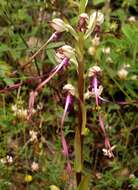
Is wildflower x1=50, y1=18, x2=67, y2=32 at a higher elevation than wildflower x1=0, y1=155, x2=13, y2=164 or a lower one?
higher

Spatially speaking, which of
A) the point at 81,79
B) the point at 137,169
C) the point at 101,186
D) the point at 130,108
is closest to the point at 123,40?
the point at 130,108

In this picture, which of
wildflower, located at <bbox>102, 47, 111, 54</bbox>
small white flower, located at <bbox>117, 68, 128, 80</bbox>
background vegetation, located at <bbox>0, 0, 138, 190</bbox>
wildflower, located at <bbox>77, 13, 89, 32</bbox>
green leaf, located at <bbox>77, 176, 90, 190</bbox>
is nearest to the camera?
wildflower, located at <bbox>77, 13, 89, 32</bbox>

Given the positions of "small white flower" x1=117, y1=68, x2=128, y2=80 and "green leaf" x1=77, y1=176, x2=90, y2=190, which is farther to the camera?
"small white flower" x1=117, y1=68, x2=128, y2=80

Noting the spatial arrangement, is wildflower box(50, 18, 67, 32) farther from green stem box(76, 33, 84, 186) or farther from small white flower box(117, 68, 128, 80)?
small white flower box(117, 68, 128, 80)

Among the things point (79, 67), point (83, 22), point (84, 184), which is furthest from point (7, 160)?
point (83, 22)

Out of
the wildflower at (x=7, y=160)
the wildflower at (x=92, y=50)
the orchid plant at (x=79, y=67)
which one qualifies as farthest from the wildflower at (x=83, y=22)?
the wildflower at (x=92, y=50)

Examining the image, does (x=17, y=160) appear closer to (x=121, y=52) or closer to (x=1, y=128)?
(x=1, y=128)

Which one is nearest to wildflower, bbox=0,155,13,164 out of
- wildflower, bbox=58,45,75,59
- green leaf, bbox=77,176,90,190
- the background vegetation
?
the background vegetation

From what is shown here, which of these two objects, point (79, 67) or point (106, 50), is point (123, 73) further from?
point (79, 67)

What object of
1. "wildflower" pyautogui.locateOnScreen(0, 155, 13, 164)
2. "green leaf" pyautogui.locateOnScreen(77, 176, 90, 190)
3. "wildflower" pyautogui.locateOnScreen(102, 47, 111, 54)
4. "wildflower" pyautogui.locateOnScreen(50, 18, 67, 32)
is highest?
"wildflower" pyautogui.locateOnScreen(50, 18, 67, 32)
